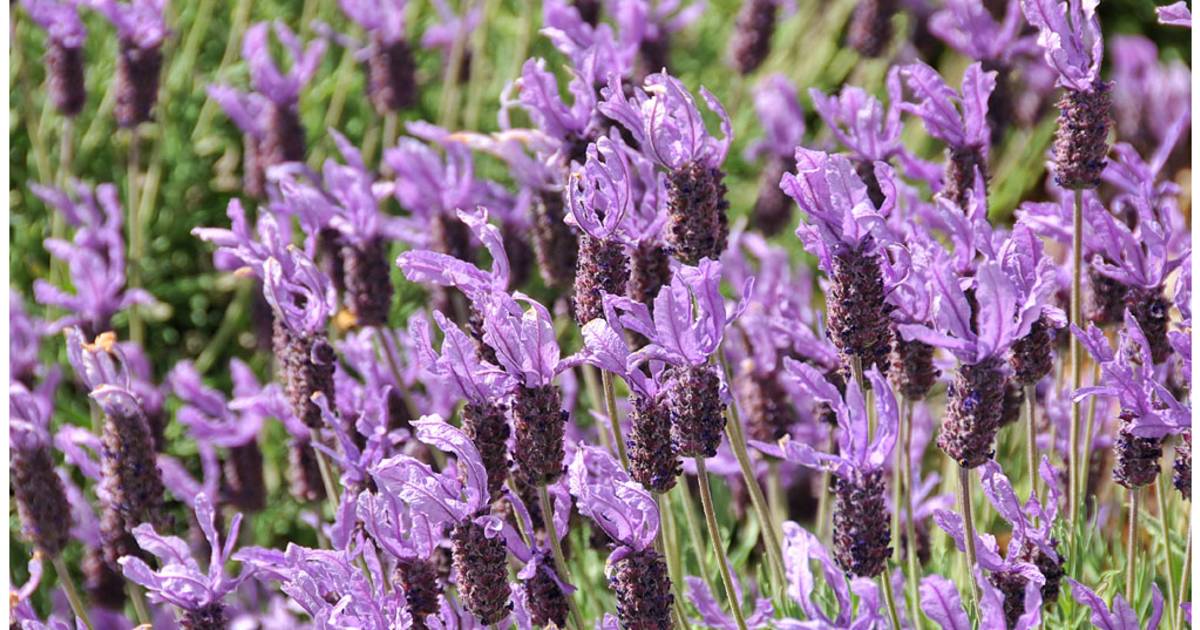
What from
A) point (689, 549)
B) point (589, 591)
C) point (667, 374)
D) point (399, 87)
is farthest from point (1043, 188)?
point (667, 374)

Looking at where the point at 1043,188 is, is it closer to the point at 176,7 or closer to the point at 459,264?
the point at 176,7

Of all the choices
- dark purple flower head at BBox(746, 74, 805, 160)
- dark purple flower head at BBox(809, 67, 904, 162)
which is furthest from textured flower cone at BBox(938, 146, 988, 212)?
dark purple flower head at BBox(746, 74, 805, 160)

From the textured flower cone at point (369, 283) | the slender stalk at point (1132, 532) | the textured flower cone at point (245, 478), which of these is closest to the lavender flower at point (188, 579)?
the textured flower cone at point (369, 283)

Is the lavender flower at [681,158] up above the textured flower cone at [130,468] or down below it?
above

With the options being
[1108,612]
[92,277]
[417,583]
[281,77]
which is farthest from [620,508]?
[281,77]

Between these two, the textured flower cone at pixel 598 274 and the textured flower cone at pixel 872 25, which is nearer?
the textured flower cone at pixel 598 274

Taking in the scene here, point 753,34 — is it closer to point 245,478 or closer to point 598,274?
Answer: point 245,478

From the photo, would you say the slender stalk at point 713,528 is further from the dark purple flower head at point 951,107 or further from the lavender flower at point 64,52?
the lavender flower at point 64,52
